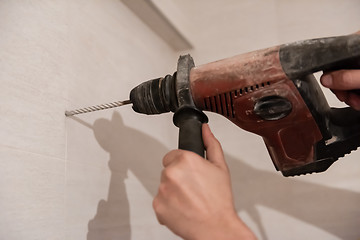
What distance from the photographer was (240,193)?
1025 millimetres

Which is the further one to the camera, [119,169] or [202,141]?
[119,169]

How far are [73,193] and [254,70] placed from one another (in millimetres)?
411

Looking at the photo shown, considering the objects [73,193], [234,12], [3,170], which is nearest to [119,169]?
[73,193]

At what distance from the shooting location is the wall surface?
1.80 ft

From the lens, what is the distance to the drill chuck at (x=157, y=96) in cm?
57

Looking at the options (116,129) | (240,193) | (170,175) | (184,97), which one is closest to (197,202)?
(170,175)

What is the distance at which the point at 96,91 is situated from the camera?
29.4 inches

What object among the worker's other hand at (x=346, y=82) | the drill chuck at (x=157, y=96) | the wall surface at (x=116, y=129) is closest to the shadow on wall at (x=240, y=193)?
the wall surface at (x=116, y=129)

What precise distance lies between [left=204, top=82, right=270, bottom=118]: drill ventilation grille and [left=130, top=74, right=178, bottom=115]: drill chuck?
6cm

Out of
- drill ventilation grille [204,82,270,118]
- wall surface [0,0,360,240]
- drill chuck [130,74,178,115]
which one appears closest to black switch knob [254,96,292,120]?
drill ventilation grille [204,82,270,118]

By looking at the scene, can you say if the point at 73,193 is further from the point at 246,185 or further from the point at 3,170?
the point at 246,185

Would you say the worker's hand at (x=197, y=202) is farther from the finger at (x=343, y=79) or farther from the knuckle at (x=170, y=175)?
the finger at (x=343, y=79)

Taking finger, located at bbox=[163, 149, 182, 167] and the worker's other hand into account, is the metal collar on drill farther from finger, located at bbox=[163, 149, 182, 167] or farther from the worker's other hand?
the worker's other hand

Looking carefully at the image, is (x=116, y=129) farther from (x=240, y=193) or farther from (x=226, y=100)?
(x=240, y=193)
